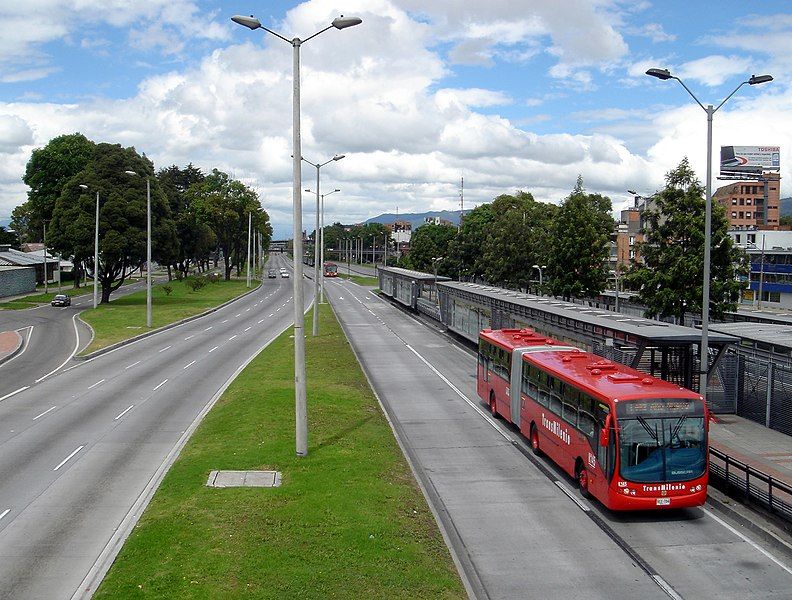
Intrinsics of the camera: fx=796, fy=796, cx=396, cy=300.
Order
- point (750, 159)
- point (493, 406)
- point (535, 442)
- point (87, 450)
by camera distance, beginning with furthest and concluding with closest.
A: point (750, 159) → point (493, 406) → point (535, 442) → point (87, 450)

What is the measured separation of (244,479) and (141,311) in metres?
50.0

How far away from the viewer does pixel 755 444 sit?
2316 centimetres

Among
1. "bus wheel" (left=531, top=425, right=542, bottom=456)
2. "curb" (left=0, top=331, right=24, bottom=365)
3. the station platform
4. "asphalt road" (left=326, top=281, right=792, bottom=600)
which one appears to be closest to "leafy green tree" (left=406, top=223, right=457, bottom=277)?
"curb" (left=0, top=331, right=24, bottom=365)

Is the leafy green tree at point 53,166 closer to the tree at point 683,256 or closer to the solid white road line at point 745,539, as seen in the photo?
the tree at point 683,256

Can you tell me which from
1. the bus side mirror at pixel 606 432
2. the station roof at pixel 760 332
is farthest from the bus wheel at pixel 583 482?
the station roof at pixel 760 332

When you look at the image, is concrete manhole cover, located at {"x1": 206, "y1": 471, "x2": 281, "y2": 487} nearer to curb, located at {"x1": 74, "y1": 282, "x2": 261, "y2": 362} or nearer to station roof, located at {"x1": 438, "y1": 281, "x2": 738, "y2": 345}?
station roof, located at {"x1": 438, "y1": 281, "x2": 738, "y2": 345}

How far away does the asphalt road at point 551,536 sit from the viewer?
1318 cm

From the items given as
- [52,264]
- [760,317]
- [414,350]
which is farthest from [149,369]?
[52,264]

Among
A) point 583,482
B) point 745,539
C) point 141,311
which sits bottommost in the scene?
point 745,539

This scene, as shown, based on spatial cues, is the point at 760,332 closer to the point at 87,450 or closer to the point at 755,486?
the point at 755,486

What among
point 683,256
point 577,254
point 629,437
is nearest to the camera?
point 629,437

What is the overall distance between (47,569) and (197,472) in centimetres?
557

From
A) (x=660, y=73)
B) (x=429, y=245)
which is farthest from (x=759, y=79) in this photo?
(x=429, y=245)

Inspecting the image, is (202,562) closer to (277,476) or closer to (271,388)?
(277,476)
